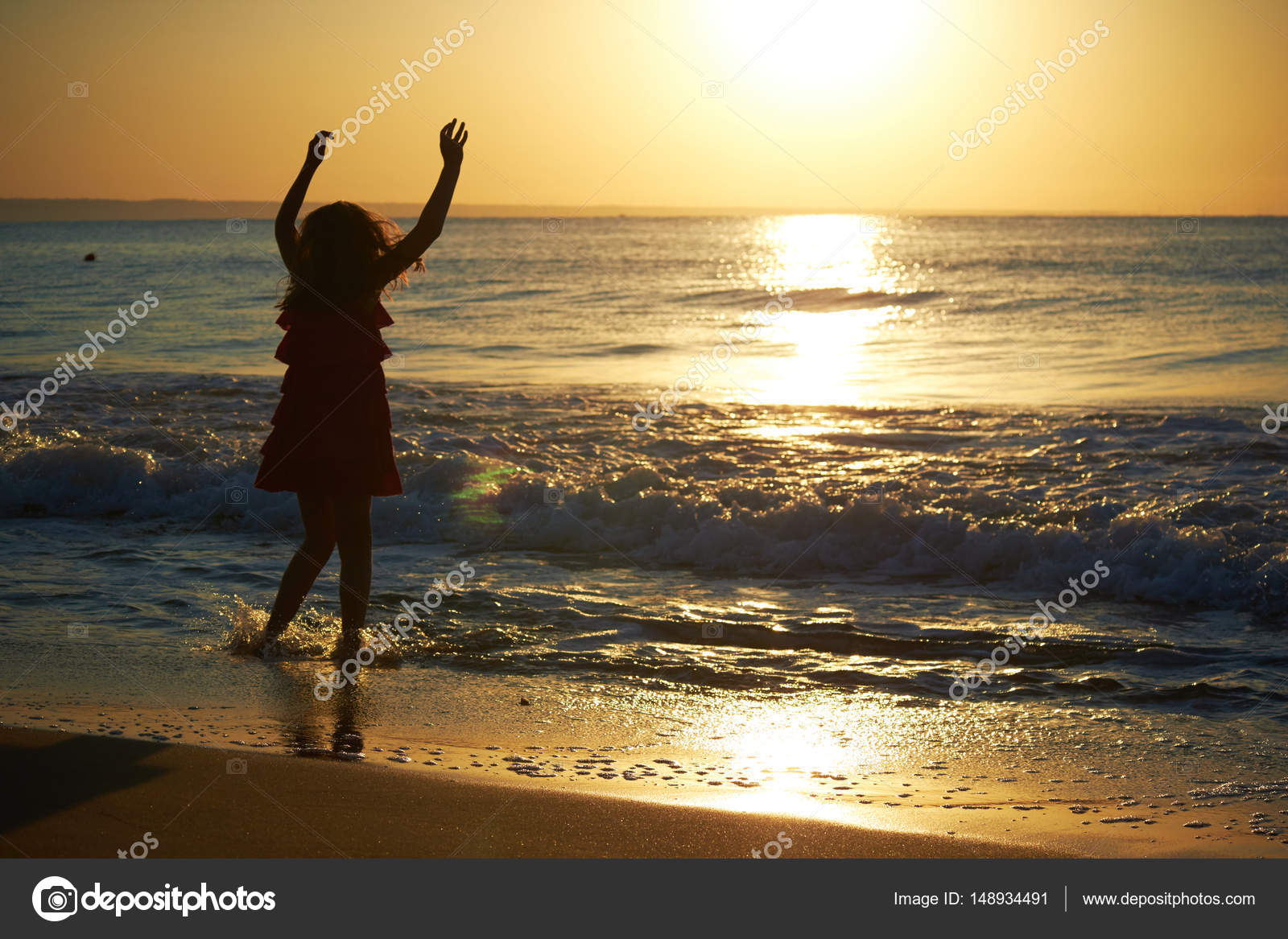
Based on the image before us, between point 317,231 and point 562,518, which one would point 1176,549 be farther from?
point 317,231

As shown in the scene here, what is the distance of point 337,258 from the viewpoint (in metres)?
3.66

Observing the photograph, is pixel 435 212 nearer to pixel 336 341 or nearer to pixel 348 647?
pixel 336 341

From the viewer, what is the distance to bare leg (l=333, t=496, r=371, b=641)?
400cm

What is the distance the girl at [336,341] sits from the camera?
12.0 feet

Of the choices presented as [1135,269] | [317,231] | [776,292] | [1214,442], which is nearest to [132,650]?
[317,231]

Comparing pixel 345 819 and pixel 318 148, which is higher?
pixel 318 148

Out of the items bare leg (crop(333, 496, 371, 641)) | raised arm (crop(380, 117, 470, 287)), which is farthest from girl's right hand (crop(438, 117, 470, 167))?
bare leg (crop(333, 496, 371, 641))

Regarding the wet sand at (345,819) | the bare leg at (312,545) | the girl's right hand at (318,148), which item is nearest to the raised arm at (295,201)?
the girl's right hand at (318,148)

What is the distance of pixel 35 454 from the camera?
315 inches

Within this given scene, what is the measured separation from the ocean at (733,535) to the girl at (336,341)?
806 millimetres

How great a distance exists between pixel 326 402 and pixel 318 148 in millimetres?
866

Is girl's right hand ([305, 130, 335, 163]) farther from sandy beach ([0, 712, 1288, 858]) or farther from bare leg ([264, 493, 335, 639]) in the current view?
sandy beach ([0, 712, 1288, 858])

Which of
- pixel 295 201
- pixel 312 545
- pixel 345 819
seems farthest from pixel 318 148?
pixel 345 819

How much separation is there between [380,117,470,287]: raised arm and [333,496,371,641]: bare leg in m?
0.88
